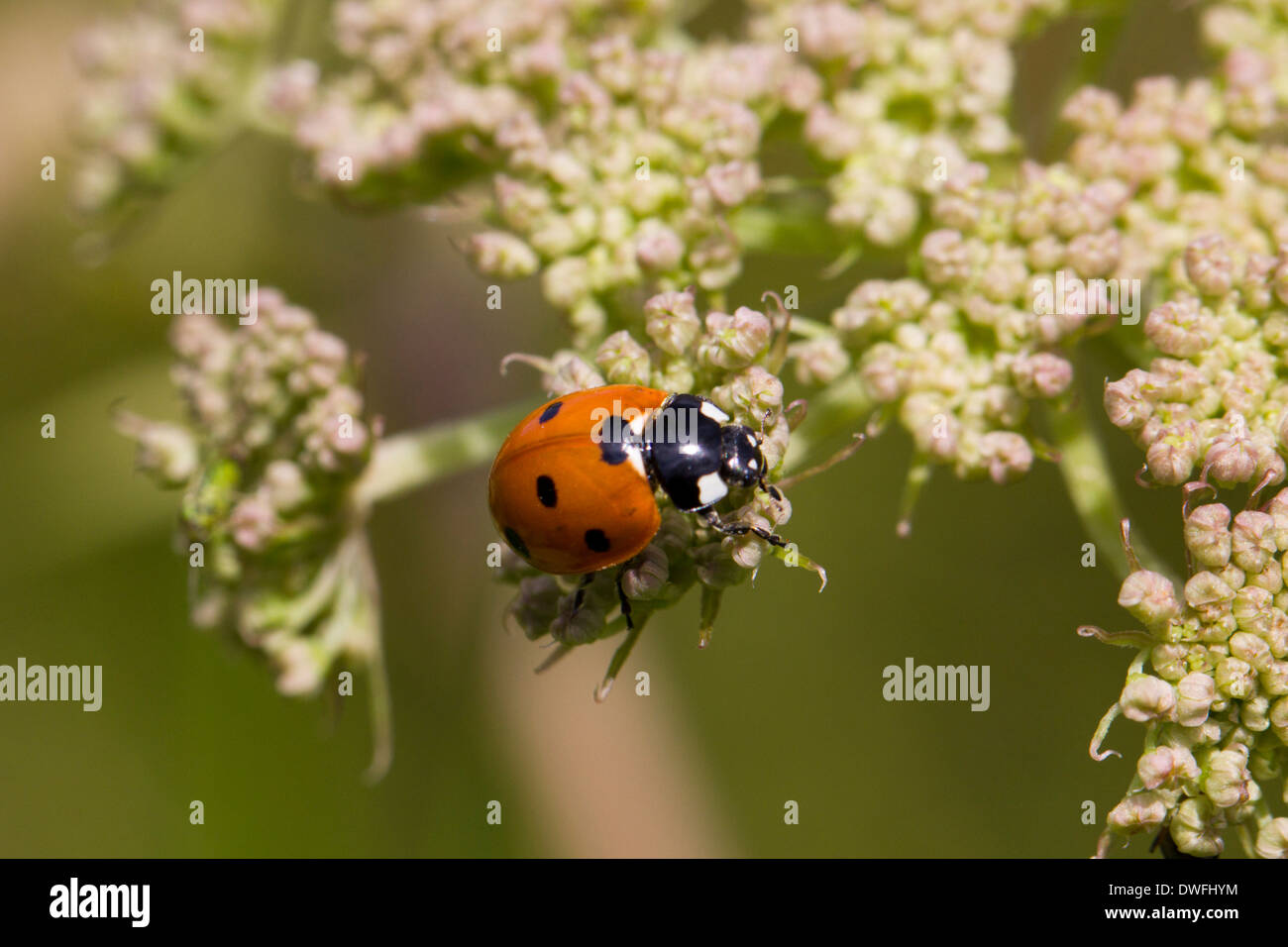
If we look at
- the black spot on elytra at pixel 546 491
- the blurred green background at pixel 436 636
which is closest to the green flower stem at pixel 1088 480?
the black spot on elytra at pixel 546 491

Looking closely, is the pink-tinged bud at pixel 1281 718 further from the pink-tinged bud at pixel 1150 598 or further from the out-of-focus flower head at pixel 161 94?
the out-of-focus flower head at pixel 161 94

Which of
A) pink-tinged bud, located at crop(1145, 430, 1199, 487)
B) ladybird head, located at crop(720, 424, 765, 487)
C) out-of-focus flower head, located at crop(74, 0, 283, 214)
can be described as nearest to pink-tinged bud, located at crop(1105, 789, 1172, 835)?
pink-tinged bud, located at crop(1145, 430, 1199, 487)

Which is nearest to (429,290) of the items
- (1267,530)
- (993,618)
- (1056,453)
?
(993,618)

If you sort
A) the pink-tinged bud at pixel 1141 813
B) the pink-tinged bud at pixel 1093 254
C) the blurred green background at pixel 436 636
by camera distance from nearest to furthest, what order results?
1. the pink-tinged bud at pixel 1141 813
2. the pink-tinged bud at pixel 1093 254
3. the blurred green background at pixel 436 636

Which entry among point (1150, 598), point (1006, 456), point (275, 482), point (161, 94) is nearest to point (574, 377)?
point (275, 482)

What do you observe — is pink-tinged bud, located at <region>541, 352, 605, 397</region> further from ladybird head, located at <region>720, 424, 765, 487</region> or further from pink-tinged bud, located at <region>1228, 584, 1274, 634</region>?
pink-tinged bud, located at <region>1228, 584, 1274, 634</region>

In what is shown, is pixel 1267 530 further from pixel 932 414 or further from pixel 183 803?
pixel 183 803
